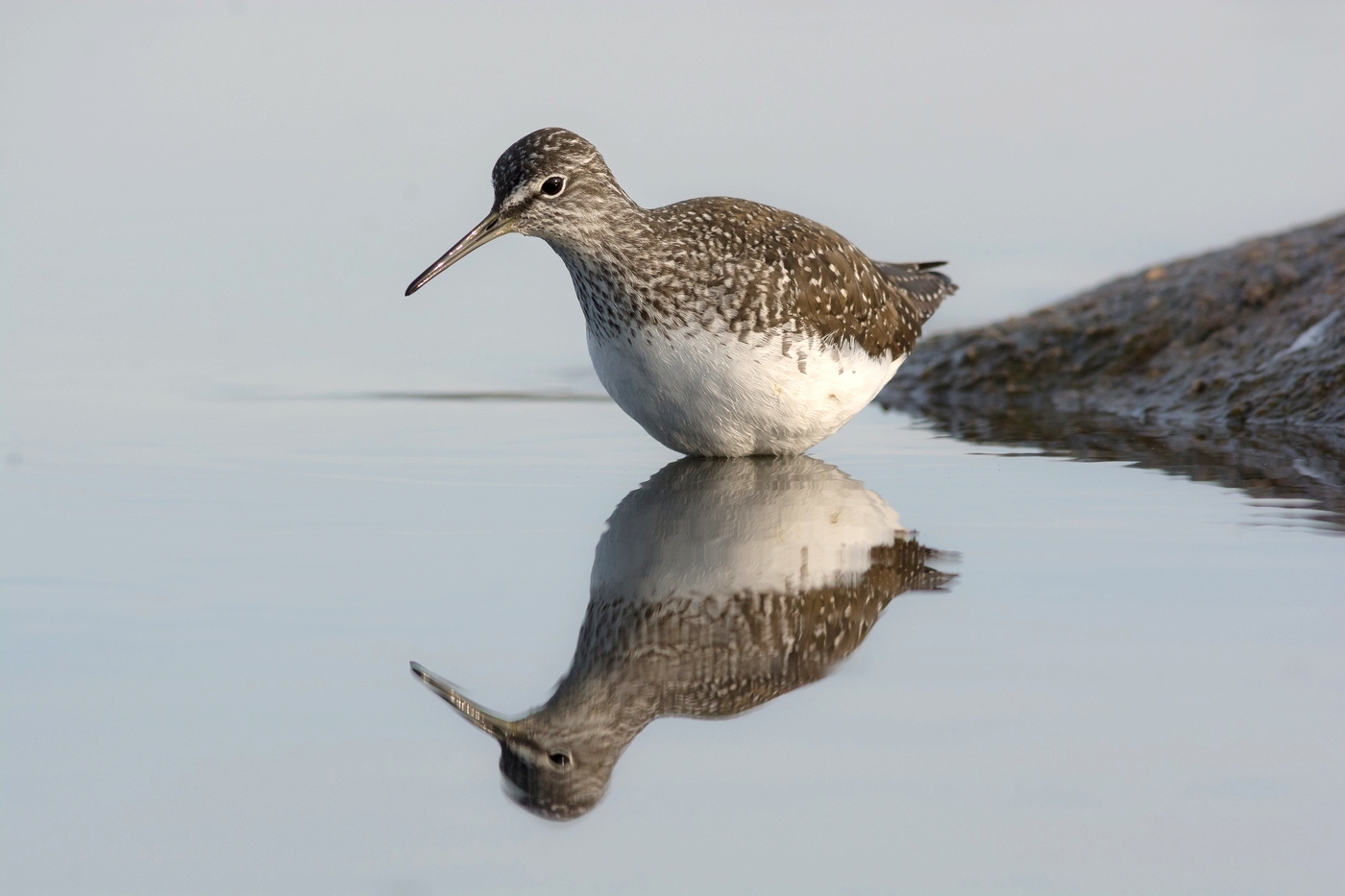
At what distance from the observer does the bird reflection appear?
546 cm

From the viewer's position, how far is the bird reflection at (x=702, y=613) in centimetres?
546

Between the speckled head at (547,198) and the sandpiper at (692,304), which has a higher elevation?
the speckled head at (547,198)

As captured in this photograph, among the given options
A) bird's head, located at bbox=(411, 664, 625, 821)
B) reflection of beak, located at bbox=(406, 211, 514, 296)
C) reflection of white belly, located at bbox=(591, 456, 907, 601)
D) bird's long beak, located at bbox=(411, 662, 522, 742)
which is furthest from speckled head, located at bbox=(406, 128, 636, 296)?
bird's head, located at bbox=(411, 664, 625, 821)

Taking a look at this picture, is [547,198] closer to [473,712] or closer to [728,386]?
[728,386]

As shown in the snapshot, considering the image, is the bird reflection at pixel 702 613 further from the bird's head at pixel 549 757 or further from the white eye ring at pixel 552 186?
the white eye ring at pixel 552 186

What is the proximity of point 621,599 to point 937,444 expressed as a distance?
4214 mm

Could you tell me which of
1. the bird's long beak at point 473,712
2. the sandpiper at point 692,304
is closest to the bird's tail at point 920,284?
the sandpiper at point 692,304

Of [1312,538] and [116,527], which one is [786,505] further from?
[116,527]

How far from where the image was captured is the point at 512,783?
16.8 feet

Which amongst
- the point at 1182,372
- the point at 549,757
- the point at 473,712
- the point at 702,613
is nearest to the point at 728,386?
the point at 702,613

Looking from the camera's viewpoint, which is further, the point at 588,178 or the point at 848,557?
the point at 588,178

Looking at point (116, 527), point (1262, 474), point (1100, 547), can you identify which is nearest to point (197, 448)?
point (116, 527)

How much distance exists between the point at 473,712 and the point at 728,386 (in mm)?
3818

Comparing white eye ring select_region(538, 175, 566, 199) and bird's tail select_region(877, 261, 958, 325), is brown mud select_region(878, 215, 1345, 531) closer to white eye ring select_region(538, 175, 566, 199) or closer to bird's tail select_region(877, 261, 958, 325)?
bird's tail select_region(877, 261, 958, 325)
